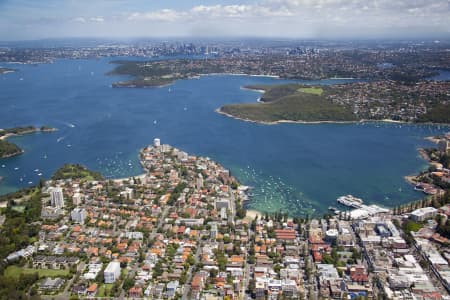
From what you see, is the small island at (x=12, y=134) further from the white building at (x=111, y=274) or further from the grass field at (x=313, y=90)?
the grass field at (x=313, y=90)

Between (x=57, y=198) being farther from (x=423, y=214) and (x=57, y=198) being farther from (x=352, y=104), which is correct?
(x=352, y=104)

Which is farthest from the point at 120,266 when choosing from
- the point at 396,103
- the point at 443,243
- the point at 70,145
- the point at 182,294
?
the point at 396,103

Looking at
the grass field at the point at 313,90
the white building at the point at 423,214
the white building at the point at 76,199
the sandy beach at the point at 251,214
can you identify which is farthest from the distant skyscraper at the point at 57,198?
the grass field at the point at 313,90

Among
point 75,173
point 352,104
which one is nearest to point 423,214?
point 75,173

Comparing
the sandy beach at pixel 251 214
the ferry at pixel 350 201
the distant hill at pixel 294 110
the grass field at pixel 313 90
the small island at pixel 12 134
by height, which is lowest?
the sandy beach at pixel 251 214

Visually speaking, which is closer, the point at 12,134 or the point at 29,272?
the point at 29,272
